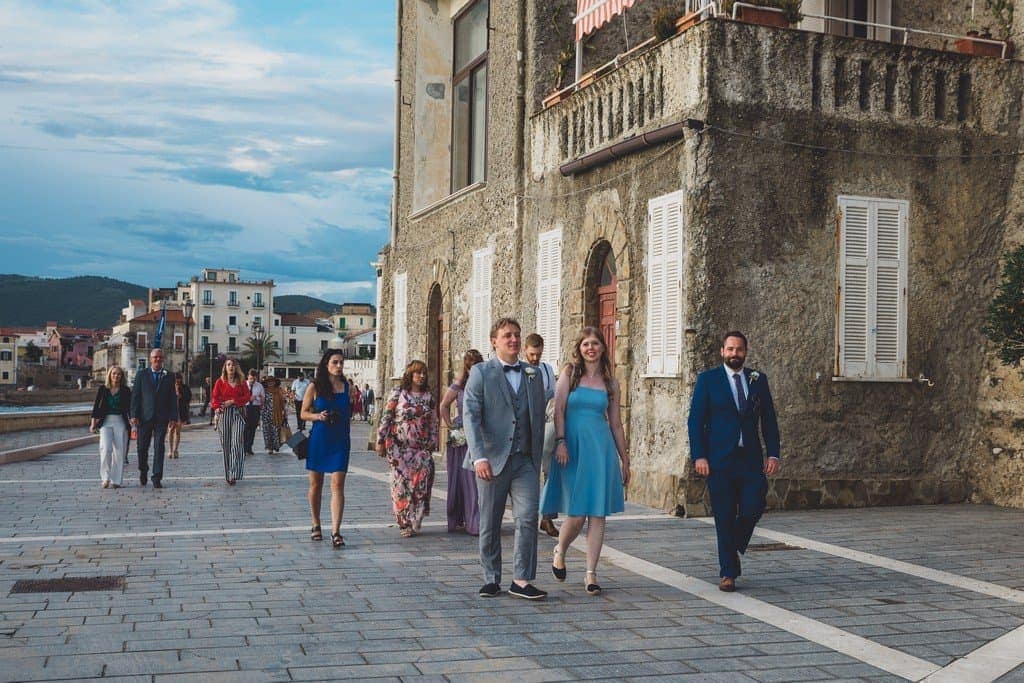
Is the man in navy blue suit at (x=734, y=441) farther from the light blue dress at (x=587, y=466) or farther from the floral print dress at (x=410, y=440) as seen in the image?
the floral print dress at (x=410, y=440)

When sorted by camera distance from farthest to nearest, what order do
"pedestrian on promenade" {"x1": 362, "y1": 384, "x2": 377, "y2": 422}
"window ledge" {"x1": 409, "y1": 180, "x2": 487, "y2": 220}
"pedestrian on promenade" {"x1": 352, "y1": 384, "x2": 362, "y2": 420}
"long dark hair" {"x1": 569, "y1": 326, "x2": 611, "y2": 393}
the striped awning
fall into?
"pedestrian on promenade" {"x1": 362, "y1": 384, "x2": 377, "y2": 422}
"pedestrian on promenade" {"x1": 352, "y1": 384, "x2": 362, "y2": 420}
"window ledge" {"x1": 409, "y1": 180, "x2": 487, "y2": 220}
the striped awning
"long dark hair" {"x1": 569, "y1": 326, "x2": 611, "y2": 393}

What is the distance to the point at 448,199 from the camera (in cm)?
2205

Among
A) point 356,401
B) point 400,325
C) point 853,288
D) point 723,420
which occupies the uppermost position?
point 853,288

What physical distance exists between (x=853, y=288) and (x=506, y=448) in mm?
6829

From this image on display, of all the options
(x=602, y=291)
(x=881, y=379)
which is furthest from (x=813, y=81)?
(x=602, y=291)

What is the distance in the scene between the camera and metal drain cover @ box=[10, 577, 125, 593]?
26.1ft

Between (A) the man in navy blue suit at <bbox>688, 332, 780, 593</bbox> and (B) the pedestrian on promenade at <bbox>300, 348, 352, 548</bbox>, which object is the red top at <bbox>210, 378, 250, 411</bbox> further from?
(A) the man in navy blue suit at <bbox>688, 332, 780, 593</bbox>

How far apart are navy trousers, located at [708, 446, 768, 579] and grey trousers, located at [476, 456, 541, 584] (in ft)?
4.19

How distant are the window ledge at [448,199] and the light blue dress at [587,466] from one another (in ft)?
39.7

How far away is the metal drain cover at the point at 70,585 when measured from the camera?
26.1 feet

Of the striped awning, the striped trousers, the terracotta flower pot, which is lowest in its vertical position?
the striped trousers

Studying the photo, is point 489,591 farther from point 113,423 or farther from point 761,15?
point 113,423

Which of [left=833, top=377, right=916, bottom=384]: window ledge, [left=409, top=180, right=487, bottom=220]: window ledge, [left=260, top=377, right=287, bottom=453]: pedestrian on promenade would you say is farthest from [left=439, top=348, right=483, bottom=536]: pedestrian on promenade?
[left=260, top=377, right=287, bottom=453]: pedestrian on promenade

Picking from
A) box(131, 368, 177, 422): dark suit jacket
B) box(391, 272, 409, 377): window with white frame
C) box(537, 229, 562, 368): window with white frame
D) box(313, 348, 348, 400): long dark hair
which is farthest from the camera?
box(391, 272, 409, 377): window with white frame
